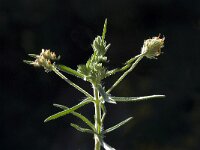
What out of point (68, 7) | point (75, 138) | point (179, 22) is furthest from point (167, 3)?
point (75, 138)

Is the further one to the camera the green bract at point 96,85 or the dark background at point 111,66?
the dark background at point 111,66

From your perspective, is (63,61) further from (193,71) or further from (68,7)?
(193,71)

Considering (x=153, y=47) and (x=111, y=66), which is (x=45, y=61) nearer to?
(x=153, y=47)

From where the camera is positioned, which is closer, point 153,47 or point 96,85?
point 96,85

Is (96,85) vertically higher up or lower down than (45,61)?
lower down

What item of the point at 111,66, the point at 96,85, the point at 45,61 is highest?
the point at 111,66

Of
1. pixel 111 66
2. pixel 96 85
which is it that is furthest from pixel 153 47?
pixel 111 66

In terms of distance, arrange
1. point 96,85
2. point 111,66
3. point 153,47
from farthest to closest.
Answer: point 111,66 < point 153,47 < point 96,85

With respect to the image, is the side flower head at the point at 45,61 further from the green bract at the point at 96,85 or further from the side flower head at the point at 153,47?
the side flower head at the point at 153,47

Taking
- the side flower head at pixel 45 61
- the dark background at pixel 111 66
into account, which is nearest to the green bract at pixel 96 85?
the side flower head at pixel 45 61
